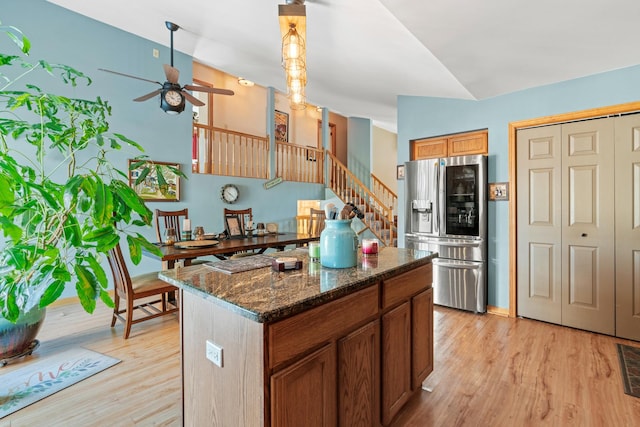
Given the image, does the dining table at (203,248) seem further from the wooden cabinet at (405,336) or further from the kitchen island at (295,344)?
the wooden cabinet at (405,336)

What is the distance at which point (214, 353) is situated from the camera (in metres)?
1.23

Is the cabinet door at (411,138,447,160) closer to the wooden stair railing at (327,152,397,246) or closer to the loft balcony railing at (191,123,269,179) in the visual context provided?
the wooden stair railing at (327,152,397,246)

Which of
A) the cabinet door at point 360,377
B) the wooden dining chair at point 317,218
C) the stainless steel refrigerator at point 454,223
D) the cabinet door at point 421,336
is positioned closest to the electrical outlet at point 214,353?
the cabinet door at point 360,377

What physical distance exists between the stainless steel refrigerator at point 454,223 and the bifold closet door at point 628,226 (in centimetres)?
110

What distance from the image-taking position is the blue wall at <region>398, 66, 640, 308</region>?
9.45ft

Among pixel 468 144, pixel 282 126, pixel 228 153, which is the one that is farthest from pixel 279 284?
pixel 282 126

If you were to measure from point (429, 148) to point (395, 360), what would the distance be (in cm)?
309

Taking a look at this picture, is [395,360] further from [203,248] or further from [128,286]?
[128,286]

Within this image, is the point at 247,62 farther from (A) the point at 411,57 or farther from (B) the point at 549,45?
(B) the point at 549,45

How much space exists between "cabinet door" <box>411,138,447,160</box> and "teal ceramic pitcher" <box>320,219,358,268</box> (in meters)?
2.89

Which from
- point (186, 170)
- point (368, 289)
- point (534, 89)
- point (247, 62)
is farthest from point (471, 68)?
point (186, 170)

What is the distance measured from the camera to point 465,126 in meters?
3.76

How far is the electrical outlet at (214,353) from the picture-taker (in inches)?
47.5

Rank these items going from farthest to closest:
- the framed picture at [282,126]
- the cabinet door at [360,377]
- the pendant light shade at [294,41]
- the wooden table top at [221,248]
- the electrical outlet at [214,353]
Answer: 1. the framed picture at [282,126]
2. the wooden table top at [221,248]
3. the pendant light shade at [294,41]
4. the cabinet door at [360,377]
5. the electrical outlet at [214,353]
